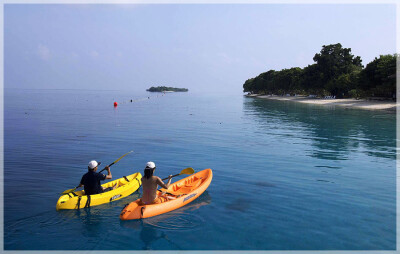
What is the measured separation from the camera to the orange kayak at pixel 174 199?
1120 cm

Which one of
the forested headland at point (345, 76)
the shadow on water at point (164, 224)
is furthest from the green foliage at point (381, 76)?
the shadow on water at point (164, 224)

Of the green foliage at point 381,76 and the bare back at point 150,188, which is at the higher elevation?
the green foliage at point 381,76

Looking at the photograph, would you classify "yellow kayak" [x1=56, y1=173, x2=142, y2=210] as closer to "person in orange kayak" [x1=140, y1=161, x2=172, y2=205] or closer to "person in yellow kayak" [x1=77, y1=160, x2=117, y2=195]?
"person in yellow kayak" [x1=77, y1=160, x2=117, y2=195]

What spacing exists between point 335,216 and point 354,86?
284 ft

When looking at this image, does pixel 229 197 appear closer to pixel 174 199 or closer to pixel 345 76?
pixel 174 199

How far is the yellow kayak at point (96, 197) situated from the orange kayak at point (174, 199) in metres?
1.54

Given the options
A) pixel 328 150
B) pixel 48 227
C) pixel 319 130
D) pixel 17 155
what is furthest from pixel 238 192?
pixel 319 130

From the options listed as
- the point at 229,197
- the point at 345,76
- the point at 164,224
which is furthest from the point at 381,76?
the point at 164,224

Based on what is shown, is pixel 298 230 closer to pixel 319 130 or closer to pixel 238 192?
pixel 238 192

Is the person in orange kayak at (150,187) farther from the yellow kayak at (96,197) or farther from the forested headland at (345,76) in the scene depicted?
the forested headland at (345,76)

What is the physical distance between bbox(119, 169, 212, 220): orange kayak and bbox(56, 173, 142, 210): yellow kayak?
154 centimetres

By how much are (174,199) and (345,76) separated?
88.4 m

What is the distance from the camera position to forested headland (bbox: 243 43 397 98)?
220 ft

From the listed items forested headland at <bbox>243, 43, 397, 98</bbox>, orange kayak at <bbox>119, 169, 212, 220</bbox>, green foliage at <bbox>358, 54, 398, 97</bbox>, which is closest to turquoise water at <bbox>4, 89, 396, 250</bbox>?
orange kayak at <bbox>119, 169, 212, 220</bbox>
